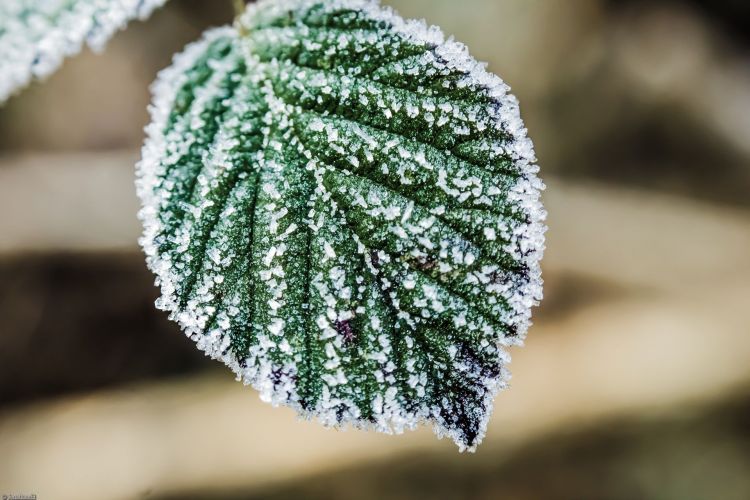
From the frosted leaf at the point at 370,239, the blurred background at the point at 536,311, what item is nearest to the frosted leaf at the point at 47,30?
the frosted leaf at the point at 370,239

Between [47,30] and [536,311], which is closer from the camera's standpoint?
[47,30]

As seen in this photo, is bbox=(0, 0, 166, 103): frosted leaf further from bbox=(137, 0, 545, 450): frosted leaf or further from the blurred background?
the blurred background

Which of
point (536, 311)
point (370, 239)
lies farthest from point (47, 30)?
point (536, 311)

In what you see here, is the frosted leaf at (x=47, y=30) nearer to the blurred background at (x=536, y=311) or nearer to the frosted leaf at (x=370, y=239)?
the frosted leaf at (x=370, y=239)

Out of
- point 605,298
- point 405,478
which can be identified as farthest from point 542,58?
point 405,478

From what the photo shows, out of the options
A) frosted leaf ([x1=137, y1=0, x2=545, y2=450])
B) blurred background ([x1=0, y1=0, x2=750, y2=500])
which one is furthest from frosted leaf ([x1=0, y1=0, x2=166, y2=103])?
blurred background ([x1=0, y1=0, x2=750, y2=500])

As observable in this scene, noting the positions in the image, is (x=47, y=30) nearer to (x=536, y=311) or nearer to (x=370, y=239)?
(x=370, y=239)
